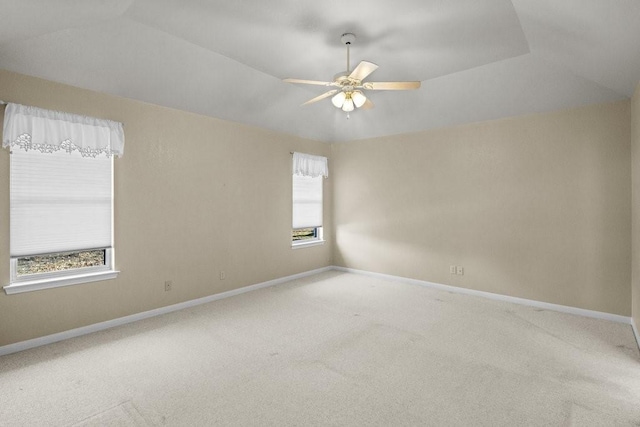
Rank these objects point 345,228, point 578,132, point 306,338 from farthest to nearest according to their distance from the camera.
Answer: point 345,228
point 578,132
point 306,338

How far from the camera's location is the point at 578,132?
3.85 meters

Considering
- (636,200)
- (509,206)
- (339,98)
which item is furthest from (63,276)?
(636,200)

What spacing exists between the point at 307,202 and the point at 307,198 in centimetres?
7

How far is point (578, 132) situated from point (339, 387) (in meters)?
3.95

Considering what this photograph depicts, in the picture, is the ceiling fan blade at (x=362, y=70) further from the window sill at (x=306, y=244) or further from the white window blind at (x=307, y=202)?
the window sill at (x=306, y=244)

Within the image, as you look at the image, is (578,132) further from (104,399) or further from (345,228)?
(104,399)

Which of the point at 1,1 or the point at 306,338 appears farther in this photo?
the point at 306,338

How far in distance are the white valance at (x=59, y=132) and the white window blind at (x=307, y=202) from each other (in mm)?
2835

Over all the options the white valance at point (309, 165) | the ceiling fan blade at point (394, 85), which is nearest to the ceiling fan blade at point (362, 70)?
the ceiling fan blade at point (394, 85)

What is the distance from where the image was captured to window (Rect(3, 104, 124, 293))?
9.55ft

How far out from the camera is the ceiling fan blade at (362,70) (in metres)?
2.54

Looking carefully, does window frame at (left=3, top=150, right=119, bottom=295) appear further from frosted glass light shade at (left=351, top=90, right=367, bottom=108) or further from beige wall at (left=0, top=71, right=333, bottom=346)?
frosted glass light shade at (left=351, top=90, right=367, bottom=108)

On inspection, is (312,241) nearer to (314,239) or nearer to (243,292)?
(314,239)

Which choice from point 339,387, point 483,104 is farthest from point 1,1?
point 483,104
